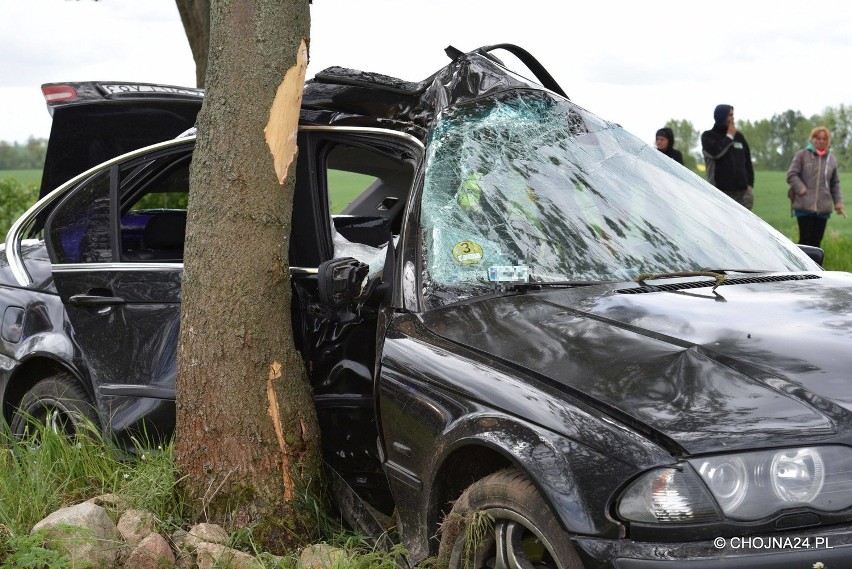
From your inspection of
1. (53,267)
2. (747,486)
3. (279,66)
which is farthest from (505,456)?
(53,267)

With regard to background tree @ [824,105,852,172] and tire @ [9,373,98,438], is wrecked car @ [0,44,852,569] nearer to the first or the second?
tire @ [9,373,98,438]

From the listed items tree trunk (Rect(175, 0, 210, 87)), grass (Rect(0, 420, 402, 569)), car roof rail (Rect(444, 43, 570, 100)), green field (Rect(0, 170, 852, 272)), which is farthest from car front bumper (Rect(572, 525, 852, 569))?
tree trunk (Rect(175, 0, 210, 87))

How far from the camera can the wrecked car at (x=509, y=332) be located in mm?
2578

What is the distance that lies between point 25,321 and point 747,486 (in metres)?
3.60

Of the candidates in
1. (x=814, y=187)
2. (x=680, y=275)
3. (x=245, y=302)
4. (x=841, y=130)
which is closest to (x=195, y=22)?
(x=814, y=187)

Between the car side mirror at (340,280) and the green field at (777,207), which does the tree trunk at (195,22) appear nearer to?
the green field at (777,207)

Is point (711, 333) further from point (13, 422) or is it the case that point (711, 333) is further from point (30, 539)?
point (13, 422)

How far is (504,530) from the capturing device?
9.75 ft

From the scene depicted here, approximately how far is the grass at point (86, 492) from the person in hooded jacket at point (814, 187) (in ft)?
29.4

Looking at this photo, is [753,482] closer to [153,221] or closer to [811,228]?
[153,221]

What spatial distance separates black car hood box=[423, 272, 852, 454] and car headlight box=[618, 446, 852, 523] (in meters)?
0.04

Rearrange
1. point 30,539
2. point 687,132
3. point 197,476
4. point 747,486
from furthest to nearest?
point 687,132 < point 197,476 < point 30,539 < point 747,486

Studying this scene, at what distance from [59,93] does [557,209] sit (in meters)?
2.56

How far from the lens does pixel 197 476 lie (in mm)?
4102
